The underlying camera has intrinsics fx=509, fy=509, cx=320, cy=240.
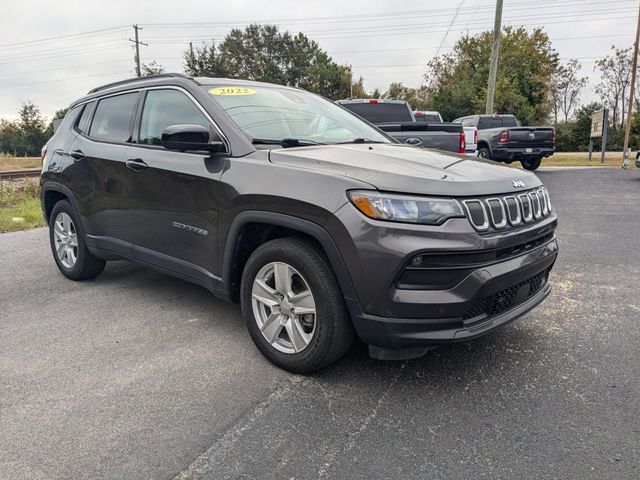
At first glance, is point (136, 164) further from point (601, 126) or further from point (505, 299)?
point (601, 126)

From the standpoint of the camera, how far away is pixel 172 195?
3.56 m

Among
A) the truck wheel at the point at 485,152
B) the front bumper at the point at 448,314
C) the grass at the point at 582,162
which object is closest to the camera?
the front bumper at the point at 448,314

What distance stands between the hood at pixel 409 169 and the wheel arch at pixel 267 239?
1.08 ft

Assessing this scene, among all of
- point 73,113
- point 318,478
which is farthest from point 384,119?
point 318,478

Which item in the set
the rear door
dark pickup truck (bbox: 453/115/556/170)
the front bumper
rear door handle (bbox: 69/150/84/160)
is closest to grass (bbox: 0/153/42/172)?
dark pickup truck (bbox: 453/115/556/170)

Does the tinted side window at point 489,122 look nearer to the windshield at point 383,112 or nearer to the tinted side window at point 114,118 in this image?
the windshield at point 383,112

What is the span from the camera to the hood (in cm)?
259

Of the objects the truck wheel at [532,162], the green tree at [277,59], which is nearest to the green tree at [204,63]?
the green tree at [277,59]

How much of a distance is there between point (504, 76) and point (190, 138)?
115 ft

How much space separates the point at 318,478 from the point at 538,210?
201cm

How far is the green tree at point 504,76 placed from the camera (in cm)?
3303

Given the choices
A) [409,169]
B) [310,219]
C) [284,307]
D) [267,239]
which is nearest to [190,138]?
[267,239]

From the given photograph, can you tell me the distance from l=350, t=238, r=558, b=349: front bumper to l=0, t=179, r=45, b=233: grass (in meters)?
7.74

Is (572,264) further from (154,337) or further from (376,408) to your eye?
(154,337)
